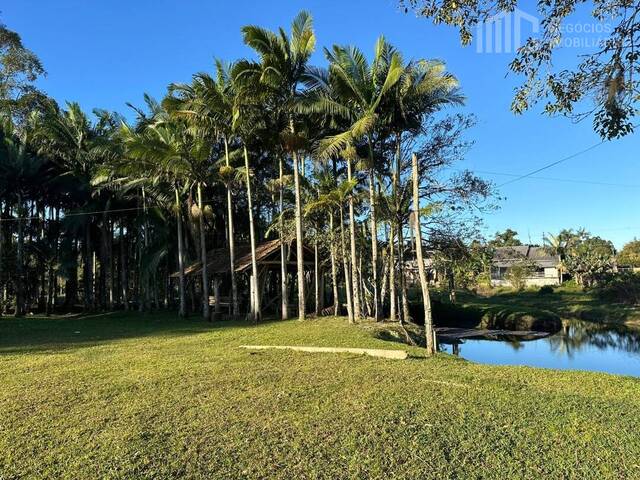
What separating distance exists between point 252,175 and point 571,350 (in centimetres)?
1390

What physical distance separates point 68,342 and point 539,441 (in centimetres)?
1204

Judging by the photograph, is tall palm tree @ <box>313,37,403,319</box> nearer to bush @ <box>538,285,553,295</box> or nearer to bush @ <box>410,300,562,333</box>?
bush @ <box>410,300,562,333</box>

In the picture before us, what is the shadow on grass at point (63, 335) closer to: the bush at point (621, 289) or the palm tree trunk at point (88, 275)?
the palm tree trunk at point (88, 275)

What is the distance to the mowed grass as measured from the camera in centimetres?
424

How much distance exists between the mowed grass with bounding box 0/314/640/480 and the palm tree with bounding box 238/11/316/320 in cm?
969

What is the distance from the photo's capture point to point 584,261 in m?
43.6

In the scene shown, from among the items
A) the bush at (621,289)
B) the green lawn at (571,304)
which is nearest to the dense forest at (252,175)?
the green lawn at (571,304)

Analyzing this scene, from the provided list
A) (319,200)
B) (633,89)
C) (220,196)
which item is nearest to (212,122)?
(319,200)

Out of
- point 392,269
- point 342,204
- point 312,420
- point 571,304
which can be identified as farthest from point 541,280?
point 312,420

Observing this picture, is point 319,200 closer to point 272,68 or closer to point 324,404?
point 272,68

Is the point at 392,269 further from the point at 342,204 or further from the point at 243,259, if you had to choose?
the point at 243,259

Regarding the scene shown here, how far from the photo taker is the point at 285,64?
16.5m

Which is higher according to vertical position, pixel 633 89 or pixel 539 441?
pixel 633 89

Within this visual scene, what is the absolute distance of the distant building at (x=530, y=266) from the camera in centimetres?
5328
